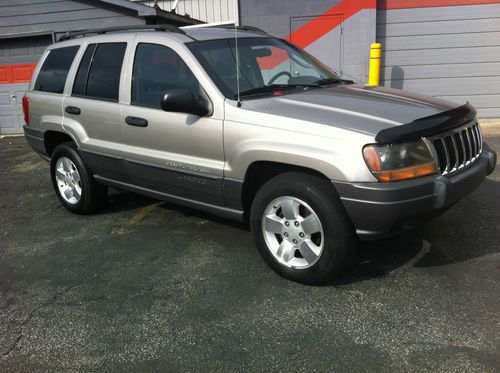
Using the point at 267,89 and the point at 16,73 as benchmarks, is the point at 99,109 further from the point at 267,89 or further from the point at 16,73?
the point at 16,73

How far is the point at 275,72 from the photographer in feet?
14.8

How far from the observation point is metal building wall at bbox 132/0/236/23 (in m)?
11.9

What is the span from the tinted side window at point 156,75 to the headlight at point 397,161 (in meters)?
1.55

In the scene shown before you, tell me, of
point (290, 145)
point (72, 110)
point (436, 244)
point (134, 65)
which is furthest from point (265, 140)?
point (72, 110)

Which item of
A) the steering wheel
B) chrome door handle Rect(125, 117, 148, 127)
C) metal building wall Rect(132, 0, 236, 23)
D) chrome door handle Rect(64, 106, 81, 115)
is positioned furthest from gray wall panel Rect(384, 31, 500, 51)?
chrome door handle Rect(125, 117, 148, 127)

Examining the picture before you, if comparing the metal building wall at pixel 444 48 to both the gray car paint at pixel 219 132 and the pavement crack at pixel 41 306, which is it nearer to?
the gray car paint at pixel 219 132

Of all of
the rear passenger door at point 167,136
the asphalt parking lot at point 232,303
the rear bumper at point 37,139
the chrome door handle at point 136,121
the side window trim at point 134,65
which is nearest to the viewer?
the asphalt parking lot at point 232,303

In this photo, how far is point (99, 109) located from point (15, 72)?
8764mm

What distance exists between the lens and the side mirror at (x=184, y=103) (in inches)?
146

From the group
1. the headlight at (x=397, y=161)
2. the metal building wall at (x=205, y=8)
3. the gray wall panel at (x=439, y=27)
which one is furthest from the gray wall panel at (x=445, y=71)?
the headlight at (x=397, y=161)

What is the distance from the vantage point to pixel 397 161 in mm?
3133

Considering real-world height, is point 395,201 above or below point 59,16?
below

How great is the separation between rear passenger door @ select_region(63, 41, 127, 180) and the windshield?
1002 mm

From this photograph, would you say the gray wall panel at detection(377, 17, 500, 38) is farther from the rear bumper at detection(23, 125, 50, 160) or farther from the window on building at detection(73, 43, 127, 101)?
the rear bumper at detection(23, 125, 50, 160)
